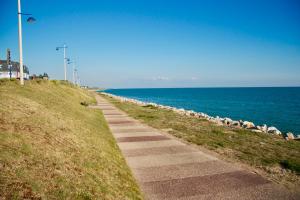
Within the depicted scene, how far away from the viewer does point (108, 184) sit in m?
6.04

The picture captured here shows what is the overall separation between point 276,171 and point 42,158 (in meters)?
7.00

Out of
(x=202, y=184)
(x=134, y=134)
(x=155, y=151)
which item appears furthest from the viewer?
(x=134, y=134)

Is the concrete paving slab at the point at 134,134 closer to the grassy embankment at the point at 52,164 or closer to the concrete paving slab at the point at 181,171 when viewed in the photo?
the grassy embankment at the point at 52,164

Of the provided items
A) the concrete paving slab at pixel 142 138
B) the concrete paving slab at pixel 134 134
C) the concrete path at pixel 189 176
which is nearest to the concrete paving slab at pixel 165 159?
the concrete path at pixel 189 176

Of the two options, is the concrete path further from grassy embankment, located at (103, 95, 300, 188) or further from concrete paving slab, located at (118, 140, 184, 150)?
grassy embankment, located at (103, 95, 300, 188)

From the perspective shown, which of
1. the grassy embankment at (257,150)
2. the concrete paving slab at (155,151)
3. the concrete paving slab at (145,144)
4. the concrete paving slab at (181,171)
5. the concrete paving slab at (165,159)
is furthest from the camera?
the concrete paving slab at (145,144)

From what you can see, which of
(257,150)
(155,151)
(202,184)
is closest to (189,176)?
(202,184)

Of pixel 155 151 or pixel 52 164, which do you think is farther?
pixel 155 151

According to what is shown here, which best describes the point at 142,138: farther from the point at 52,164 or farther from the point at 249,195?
the point at 249,195

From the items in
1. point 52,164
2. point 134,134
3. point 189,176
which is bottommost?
point 134,134

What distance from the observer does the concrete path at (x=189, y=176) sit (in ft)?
19.4

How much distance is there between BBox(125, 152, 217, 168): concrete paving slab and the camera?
8219 millimetres

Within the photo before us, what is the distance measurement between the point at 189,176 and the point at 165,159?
1.79m

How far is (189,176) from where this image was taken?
23.2ft
